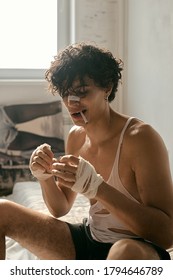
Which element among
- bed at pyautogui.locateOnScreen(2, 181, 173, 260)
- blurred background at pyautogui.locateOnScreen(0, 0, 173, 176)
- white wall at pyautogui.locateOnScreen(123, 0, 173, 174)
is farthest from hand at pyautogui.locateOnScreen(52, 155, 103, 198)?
blurred background at pyautogui.locateOnScreen(0, 0, 173, 176)

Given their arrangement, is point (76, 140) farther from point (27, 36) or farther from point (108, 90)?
point (27, 36)

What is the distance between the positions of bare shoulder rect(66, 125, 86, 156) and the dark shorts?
11.0 inches

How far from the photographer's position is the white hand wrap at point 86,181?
1241mm

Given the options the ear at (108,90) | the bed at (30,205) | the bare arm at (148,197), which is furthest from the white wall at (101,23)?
the bare arm at (148,197)

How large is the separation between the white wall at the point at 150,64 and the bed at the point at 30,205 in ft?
1.78

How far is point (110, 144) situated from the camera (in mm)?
1470

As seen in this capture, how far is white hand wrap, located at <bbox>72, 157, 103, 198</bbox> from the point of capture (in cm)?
124

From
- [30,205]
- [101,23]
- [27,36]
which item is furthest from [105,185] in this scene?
[27,36]

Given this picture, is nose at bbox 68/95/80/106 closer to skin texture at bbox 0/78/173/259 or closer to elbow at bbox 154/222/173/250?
skin texture at bbox 0/78/173/259

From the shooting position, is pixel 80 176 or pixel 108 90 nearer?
pixel 80 176

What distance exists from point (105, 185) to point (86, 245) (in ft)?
0.94

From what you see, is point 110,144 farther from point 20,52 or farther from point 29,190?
point 20,52

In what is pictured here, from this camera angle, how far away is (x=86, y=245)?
1458 millimetres

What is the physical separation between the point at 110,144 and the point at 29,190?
3.72 ft
